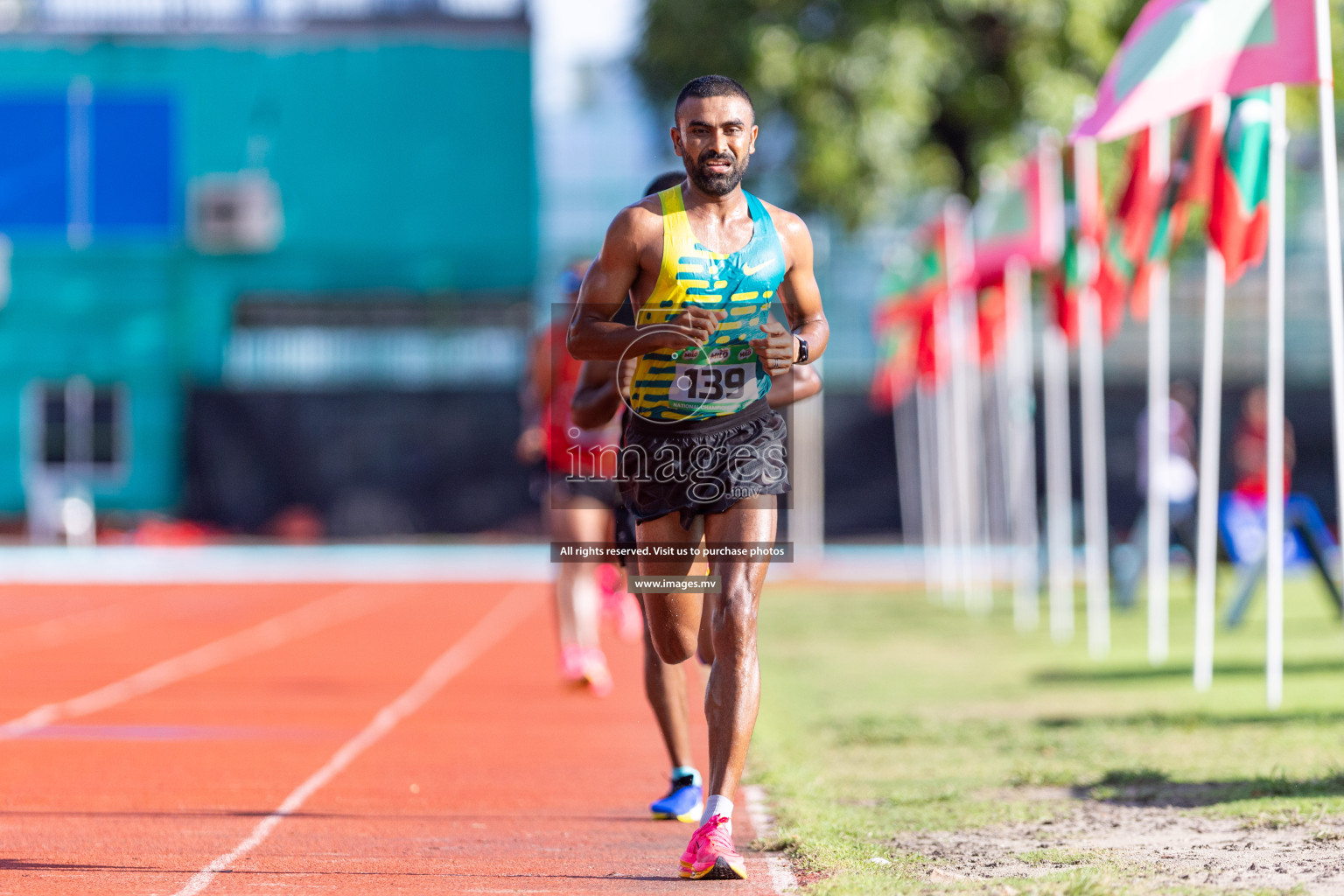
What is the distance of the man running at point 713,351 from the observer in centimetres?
496

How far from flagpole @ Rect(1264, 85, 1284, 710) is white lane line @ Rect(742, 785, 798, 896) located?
3.02m

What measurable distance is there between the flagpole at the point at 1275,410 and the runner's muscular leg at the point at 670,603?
156 inches

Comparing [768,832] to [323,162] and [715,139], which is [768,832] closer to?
[715,139]

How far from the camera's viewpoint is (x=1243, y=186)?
362 inches

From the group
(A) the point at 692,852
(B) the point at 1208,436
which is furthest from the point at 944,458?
(A) the point at 692,852

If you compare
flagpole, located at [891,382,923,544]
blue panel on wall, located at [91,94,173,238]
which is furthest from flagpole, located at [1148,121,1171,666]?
blue panel on wall, located at [91,94,173,238]

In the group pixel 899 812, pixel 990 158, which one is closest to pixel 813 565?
pixel 990 158

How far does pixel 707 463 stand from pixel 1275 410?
457cm

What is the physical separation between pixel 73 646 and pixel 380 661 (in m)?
2.77

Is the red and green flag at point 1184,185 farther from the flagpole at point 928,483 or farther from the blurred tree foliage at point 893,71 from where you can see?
the blurred tree foliage at point 893,71

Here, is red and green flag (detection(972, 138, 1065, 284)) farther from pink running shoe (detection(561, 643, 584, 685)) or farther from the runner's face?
the runner's face

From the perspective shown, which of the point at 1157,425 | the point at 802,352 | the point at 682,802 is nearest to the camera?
the point at 802,352

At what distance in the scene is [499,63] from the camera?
3231cm

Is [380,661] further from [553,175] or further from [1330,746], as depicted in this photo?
[553,175]
